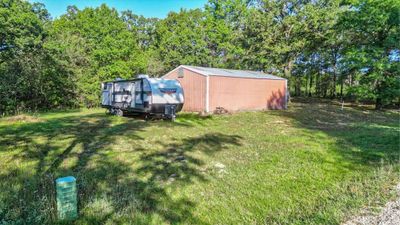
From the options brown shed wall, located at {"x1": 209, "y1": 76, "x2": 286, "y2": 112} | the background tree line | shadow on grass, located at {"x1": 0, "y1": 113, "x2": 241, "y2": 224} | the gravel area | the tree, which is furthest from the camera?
the background tree line

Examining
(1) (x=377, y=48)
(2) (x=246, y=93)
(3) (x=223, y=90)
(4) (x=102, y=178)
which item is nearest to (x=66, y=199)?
(4) (x=102, y=178)

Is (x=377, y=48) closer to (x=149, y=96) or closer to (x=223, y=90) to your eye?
(x=223, y=90)

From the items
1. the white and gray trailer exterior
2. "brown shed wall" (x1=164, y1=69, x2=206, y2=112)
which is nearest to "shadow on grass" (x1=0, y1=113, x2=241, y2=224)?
the white and gray trailer exterior

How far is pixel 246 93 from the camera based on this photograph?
57.4ft

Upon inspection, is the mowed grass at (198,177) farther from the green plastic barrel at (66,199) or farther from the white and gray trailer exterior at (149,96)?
the white and gray trailer exterior at (149,96)

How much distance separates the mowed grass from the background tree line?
40.4 ft

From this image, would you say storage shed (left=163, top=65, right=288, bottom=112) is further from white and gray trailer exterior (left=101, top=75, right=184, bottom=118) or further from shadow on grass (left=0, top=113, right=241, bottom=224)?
shadow on grass (left=0, top=113, right=241, bottom=224)

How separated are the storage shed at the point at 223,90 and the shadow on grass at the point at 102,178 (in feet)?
25.1

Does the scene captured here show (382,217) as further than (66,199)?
No

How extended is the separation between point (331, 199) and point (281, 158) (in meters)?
2.22

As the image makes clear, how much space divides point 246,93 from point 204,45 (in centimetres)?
1172

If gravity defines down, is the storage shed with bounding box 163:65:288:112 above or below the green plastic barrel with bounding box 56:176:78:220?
above

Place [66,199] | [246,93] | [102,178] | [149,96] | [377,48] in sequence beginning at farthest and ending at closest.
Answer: [246,93]
[377,48]
[149,96]
[102,178]
[66,199]

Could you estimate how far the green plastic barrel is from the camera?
3164 millimetres
